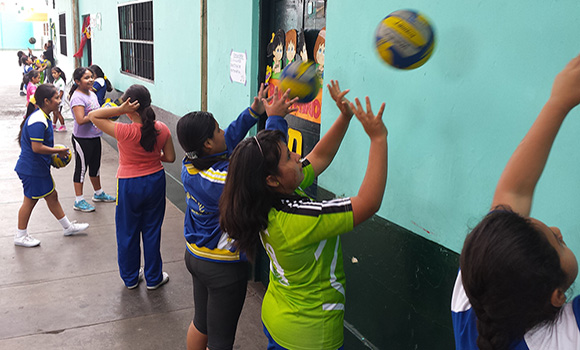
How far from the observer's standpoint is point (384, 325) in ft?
9.65

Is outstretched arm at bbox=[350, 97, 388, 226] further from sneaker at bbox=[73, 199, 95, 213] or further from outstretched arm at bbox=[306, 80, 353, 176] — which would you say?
sneaker at bbox=[73, 199, 95, 213]

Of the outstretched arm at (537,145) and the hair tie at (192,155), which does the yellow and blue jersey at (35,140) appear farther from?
the outstretched arm at (537,145)

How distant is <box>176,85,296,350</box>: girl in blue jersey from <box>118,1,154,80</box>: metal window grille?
5.28m

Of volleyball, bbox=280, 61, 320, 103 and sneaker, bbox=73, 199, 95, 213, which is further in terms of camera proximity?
sneaker, bbox=73, 199, 95, 213

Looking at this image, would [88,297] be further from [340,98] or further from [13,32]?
[13,32]

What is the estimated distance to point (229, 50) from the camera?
4.73 metres

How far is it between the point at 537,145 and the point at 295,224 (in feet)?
3.03

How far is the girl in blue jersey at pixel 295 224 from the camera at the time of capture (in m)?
1.97

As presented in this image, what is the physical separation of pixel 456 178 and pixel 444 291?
0.57 meters

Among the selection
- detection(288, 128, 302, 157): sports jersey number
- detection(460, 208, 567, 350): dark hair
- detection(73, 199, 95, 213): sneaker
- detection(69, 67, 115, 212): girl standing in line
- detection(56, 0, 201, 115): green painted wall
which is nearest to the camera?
detection(460, 208, 567, 350): dark hair

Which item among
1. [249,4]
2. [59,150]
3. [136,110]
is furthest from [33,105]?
[249,4]

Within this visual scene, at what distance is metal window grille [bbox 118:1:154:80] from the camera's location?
7.73 meters

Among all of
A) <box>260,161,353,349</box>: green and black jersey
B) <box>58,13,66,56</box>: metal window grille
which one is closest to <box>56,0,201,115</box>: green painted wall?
<box>260,161,353,349</box>: green and black jersey

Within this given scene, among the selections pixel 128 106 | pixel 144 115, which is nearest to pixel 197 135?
pixel 128 106
